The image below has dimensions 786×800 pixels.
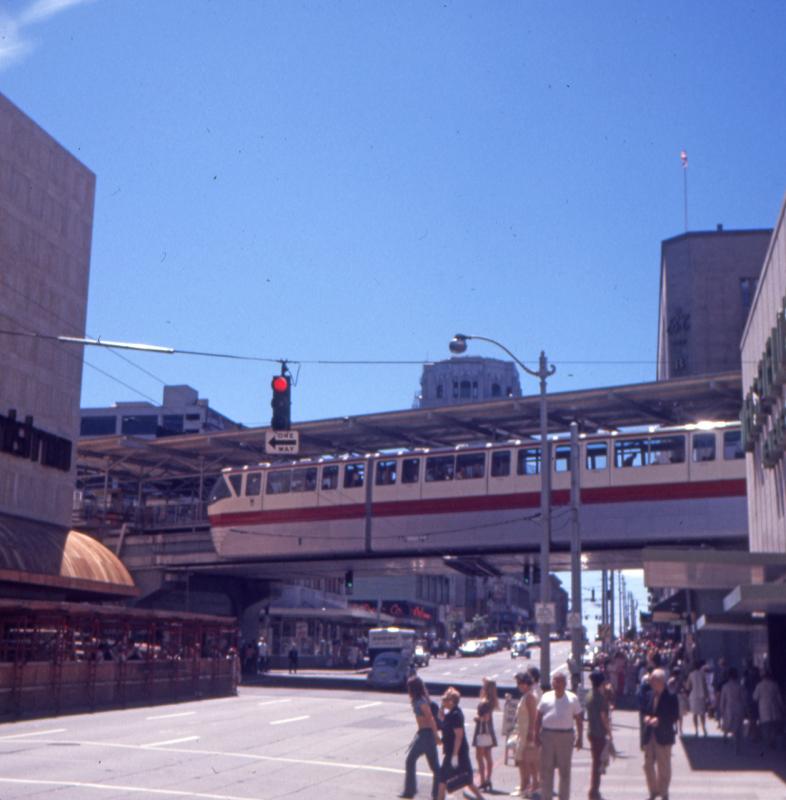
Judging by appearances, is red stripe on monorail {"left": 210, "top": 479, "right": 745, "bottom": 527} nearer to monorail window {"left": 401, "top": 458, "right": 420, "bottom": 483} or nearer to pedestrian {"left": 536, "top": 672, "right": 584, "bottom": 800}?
monorail window {"left": 401, "top": 458, "right": 420, "bottom": 483}

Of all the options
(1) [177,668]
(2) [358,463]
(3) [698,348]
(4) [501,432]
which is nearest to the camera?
(1) [177,668]

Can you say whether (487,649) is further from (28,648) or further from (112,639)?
(28,648)

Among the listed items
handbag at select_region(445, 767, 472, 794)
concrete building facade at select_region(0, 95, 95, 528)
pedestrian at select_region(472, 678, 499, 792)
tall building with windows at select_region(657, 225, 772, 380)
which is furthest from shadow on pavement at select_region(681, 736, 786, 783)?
tall building with windows at select_region(657, 225, 772, 380)

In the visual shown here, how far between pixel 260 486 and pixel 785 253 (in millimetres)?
29685

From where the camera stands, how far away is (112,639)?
49.6 meters

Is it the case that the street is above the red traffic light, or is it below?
below

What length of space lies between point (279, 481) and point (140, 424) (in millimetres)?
84773

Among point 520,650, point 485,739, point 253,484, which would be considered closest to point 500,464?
point 253,484

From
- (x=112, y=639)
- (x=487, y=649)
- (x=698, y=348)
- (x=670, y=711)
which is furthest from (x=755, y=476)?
(x=487, y=649)

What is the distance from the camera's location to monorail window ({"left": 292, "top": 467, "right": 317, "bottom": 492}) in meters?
46.5

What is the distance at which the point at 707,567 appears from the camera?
20.6 metres

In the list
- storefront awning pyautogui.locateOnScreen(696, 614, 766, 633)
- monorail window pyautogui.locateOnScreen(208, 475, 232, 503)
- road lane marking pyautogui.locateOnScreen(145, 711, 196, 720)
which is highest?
monorail window pyautogui.locateOnScreen(208, 475, 232, 503)

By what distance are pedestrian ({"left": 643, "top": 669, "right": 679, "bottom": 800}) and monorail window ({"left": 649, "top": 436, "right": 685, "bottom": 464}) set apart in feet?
75.9

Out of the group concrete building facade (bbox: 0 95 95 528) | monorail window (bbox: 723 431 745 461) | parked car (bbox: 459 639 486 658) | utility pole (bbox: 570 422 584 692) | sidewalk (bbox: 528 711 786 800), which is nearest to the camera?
sidewalk (bbox: 528 711 786 800)
